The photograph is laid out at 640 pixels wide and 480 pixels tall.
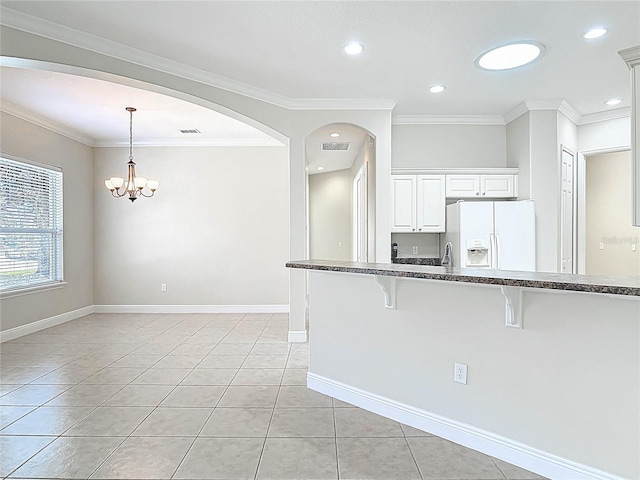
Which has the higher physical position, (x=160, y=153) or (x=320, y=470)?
(x=160, y=153)

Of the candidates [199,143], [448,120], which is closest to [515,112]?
[448,120]

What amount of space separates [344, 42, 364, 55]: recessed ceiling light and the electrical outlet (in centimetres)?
254

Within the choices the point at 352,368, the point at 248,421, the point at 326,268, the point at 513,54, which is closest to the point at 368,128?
the point at 513,54

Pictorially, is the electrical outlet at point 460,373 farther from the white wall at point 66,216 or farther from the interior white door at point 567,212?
the white wall at point 66,216

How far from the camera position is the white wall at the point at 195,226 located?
6527 millimetres

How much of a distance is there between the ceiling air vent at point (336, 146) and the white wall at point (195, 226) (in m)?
0.73

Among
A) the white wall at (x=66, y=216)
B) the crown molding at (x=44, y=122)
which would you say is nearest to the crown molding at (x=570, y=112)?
the crown molding at (x=44, y=122)

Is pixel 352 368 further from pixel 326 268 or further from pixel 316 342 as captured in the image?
pixel 326 268

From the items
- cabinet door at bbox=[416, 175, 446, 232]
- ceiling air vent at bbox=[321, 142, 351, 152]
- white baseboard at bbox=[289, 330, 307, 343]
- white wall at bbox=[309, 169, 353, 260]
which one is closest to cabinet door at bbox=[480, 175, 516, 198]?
cabinet door at bbox=[416, 175, 446, 232]

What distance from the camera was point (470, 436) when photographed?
7.66ft

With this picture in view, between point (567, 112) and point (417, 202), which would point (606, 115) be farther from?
point (417, 202)

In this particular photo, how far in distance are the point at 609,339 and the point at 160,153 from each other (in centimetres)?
638

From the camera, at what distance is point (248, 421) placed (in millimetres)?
2705

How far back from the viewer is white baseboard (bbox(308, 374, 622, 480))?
6.54ft
